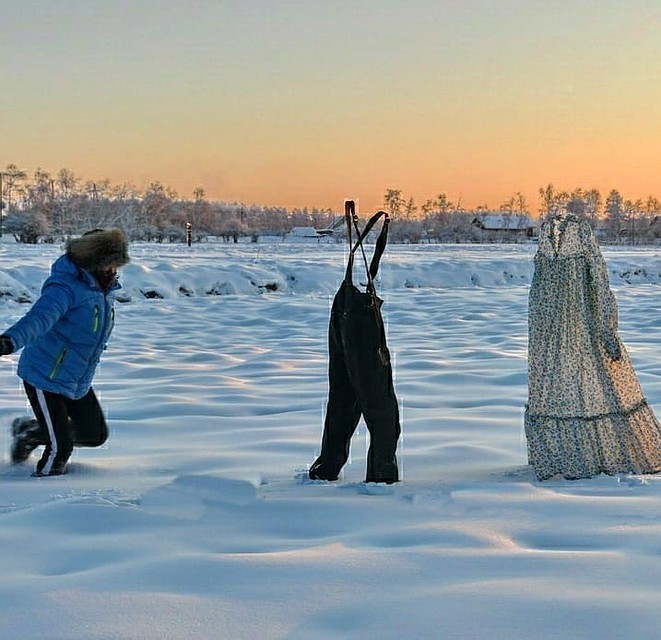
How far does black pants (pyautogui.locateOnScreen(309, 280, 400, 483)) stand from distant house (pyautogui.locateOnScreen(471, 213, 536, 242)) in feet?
333

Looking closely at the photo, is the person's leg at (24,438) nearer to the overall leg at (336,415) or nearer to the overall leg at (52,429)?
the overall leg at (52,429)

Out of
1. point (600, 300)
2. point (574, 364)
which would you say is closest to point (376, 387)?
point (574, 364)

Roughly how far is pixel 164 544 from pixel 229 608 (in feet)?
2.15

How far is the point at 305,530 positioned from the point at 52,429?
164cm

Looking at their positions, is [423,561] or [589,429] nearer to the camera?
[423,561]

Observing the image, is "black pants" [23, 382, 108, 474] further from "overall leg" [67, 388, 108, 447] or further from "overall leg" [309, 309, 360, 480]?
"overall leg" [309, 309, 360, 480]

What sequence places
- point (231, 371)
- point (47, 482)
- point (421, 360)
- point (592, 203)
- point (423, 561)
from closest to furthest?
point (423, 561)
point (47, 482)
point (231, 371)
point (421, 360)
point (592, 203)

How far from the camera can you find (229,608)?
239 centimetres

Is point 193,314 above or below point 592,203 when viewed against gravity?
below

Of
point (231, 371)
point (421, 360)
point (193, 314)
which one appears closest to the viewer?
point (231, 371)

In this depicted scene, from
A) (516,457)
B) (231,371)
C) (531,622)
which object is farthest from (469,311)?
(531,622)

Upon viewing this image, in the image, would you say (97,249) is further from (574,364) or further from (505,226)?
(505,226)

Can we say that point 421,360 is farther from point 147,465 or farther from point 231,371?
point 147,465

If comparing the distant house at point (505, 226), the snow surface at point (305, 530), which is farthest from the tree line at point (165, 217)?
the snow surface at point (305, 530)
